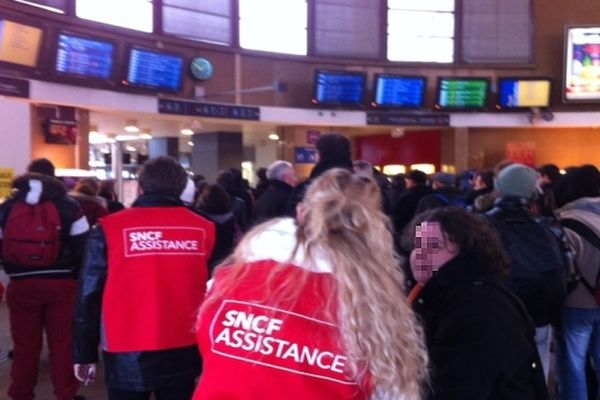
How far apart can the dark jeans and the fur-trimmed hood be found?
181 centimetres

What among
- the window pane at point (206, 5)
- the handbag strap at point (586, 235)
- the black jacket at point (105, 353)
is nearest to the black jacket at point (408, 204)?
the handbag strap at point (586, 235)

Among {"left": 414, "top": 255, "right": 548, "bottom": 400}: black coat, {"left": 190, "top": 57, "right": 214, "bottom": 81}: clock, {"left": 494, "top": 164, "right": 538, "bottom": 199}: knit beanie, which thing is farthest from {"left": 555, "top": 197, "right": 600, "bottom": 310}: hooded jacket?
{"left": 190, "top": 57, "right": 214, "bottom": 81}: clock

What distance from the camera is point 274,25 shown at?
16406 mm

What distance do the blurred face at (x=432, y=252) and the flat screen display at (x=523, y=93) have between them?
16432 millimetres

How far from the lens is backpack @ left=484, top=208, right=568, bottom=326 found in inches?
148

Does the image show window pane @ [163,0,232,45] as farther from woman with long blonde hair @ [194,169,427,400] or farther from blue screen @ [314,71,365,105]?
woman with long blonde hair @ [194,169,427,400]

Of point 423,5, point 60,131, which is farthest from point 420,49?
point 60,131

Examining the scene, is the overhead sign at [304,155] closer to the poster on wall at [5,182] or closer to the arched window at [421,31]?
the arched window at [421,31]

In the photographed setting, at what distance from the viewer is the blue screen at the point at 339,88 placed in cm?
1639

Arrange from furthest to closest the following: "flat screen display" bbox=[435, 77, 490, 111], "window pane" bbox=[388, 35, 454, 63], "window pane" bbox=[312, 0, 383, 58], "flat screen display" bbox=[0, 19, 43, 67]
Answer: "window pane" bbox=[388, 35, 454, 63] → "flat screen display" bbox=[435, 77, 490, 111] → "window pane" bbox=[312, 0, 383, 58] → "flat screen display" bbox=[0, 19, 43, 67]

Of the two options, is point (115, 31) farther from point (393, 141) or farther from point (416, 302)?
point (416, 302)

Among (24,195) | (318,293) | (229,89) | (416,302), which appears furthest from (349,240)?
(229,89)

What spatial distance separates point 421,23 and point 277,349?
17.9 m

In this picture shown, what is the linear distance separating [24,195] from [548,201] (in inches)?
151
